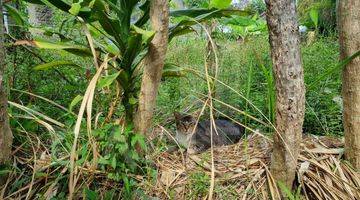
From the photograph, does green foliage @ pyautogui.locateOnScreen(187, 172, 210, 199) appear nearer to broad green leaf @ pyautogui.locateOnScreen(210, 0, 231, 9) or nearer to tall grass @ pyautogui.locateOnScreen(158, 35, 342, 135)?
tall grass @ pyautogui.locateOnScreen(158, 35, 342, 135)

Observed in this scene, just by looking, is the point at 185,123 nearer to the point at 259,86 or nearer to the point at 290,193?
the point at 290,193

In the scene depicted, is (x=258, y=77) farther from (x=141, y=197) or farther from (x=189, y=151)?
(x=141, y=197)

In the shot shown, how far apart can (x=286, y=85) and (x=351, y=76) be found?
41 cm

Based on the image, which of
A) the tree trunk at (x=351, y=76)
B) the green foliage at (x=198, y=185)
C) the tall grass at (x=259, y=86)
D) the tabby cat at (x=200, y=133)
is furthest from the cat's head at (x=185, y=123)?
the tree trunk at (x=351, y=76)

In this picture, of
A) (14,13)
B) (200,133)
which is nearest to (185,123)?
(200,133)

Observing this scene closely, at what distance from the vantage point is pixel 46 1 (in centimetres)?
155

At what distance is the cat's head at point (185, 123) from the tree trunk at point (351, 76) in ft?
2.43

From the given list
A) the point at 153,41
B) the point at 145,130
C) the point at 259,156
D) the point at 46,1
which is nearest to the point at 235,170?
the point at 259,156

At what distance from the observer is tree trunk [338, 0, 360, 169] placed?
161cm

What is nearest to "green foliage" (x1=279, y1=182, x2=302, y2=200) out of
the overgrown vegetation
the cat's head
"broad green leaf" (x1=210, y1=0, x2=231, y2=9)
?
the overgrown vegetation

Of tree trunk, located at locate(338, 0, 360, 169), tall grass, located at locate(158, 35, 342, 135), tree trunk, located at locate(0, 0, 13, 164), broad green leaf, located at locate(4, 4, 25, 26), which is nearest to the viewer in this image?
tree trunk, located at locate(0, 0, 13, 164)

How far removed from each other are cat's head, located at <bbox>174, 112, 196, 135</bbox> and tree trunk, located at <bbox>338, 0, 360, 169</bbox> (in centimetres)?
74

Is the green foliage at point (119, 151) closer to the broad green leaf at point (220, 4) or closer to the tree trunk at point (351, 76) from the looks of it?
the broad green leaf at point (220, 4)

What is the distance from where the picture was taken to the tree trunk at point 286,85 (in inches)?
53.8
